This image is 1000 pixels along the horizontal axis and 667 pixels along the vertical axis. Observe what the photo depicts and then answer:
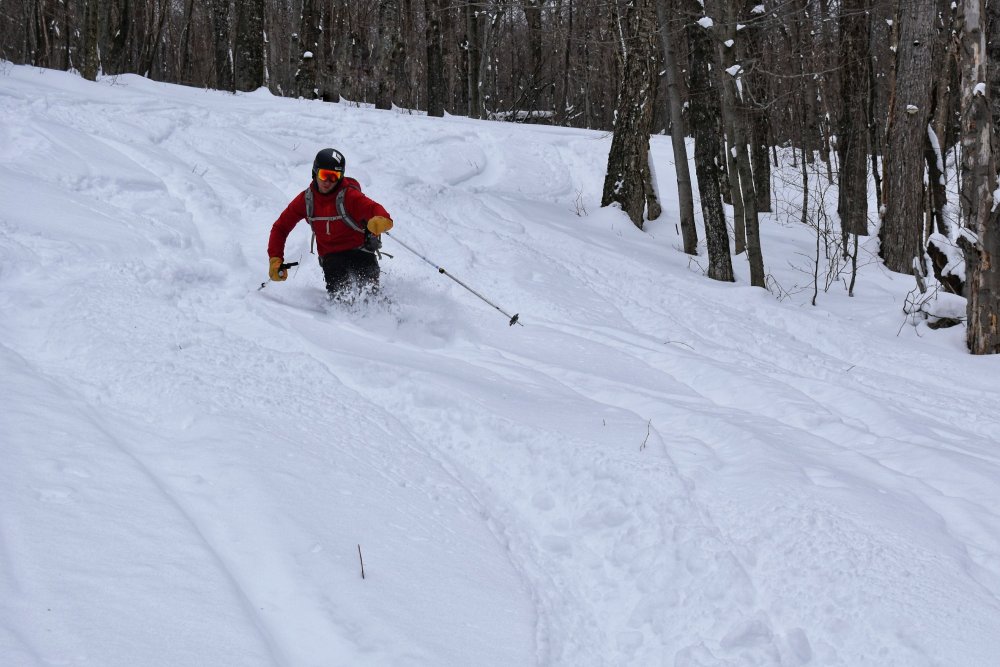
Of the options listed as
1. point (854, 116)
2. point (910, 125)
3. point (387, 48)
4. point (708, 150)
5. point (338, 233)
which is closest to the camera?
point (338, 233)

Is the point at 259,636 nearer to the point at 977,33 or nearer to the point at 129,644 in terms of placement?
the point at 129,644

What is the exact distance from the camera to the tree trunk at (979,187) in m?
6.97

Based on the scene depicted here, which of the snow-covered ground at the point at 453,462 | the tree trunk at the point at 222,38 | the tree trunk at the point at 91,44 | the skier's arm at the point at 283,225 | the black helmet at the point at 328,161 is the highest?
the tree trunk at the point at 222,38

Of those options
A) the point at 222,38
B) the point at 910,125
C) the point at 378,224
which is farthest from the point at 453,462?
the point at 222,38

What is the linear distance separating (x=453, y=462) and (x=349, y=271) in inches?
129

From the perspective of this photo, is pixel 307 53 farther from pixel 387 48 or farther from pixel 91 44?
pixel 91 44

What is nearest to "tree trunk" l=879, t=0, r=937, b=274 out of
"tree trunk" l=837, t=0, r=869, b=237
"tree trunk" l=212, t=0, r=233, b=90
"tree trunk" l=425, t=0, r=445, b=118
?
"tree trunk" l=837, t=0, r=869, b=237

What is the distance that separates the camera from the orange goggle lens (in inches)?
267

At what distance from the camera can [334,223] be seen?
7035mm

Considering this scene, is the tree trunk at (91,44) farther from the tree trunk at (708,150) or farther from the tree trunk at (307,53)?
the tree trunk at (708,150)

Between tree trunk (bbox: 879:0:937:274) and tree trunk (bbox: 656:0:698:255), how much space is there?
2.97 meters

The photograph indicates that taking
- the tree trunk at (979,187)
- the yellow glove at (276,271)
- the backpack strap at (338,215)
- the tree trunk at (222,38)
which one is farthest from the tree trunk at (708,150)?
the tree trunk at (222,38)

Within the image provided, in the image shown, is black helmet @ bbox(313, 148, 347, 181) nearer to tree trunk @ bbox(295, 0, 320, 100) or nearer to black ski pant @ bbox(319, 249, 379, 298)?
black ski pant @ bbox(319, 249, 379, 298)

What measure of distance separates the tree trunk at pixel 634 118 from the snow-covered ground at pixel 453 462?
3.52m
